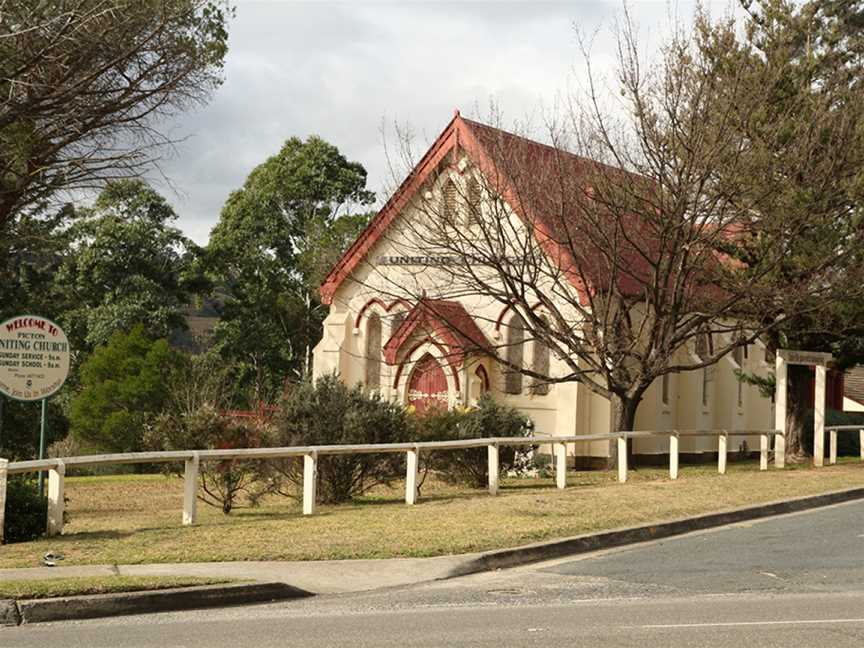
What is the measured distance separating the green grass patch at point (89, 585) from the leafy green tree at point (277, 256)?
37.6 meters

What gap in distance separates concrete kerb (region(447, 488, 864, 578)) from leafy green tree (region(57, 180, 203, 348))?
29.5 m

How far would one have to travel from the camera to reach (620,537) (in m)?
15.3

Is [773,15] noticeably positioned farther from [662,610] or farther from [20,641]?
[20,641]

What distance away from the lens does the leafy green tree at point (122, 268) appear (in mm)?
44281

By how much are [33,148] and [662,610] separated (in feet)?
45.2

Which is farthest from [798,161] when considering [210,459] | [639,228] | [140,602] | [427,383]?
[140,602]

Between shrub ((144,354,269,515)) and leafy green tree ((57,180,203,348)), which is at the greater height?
leafy green tree ((57,180,203,348))

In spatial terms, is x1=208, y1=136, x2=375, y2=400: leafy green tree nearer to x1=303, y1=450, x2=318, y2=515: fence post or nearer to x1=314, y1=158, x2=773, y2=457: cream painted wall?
x1=314, y1=158, x2=773, y2=457: cream painted wall

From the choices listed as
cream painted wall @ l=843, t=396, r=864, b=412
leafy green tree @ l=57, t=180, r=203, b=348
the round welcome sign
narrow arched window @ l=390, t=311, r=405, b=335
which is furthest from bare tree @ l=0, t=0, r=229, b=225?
cream painted wall @ l=843, t=396, r=864, b=412

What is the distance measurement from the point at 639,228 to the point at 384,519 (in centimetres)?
1217

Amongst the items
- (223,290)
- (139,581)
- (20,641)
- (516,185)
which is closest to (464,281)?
(516,185)

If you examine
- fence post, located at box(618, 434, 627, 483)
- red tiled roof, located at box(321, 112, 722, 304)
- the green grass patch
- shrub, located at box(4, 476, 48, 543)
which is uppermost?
red tiled roof, located at box(321, 112, 722, 304)

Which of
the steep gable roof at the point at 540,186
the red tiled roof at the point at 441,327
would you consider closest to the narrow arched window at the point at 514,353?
the red tiled roof at the point at 441,327

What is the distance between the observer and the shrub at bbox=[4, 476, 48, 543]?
13.6 meters
